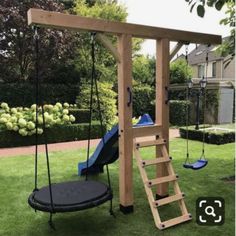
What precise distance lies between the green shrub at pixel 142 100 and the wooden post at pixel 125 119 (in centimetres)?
1169

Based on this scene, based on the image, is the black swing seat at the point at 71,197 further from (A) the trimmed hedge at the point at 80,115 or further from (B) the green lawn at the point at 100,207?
(A) the trimmed hedge at the point at 80,115

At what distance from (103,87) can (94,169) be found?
21.4 ft

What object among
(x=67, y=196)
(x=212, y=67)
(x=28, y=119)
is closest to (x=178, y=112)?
(x=28, y=119)

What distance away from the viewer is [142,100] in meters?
15.9

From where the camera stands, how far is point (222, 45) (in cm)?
513

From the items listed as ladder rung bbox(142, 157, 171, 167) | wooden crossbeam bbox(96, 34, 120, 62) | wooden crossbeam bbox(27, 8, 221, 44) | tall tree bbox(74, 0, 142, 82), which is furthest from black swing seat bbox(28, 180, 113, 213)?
tall tree bbox(74, 0, 142, 82)

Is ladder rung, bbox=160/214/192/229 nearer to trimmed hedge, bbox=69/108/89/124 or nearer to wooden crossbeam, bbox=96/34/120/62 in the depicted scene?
wooden crossbeam, bbox=96/34/120/62

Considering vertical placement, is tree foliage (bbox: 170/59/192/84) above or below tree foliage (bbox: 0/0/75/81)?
below

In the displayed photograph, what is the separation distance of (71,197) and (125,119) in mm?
1177

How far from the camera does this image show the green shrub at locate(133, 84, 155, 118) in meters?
15.8

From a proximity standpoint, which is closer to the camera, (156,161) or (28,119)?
(156,161)

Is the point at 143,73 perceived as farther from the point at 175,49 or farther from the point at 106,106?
the point at 175,49

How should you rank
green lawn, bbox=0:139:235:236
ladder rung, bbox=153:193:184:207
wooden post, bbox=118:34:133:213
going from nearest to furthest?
green lawn, bbox=0:139:235:236 → ladder rung, bbox=153:193:184:207 → wooden post, bbox=118:34:133:213

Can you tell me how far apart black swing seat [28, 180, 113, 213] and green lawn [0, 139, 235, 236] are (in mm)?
432
